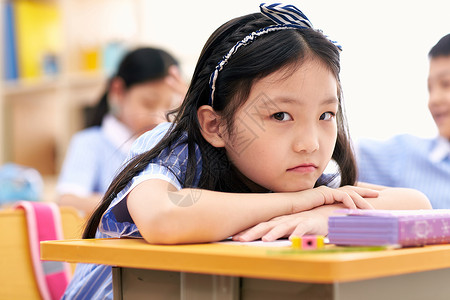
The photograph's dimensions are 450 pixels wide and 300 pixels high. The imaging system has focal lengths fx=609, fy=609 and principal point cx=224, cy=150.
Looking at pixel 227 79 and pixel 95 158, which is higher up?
pixel 227 79

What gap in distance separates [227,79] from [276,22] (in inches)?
5.6

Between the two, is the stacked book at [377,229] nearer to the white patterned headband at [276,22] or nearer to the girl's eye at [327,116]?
the girl's eye at [327,116]

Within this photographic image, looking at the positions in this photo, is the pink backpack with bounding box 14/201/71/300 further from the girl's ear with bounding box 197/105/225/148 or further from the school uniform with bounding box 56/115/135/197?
the school uniform with bounding box 56/115/135/197

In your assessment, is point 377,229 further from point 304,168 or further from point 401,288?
point 304,168

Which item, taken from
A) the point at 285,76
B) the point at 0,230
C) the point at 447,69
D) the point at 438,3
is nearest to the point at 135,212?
the point at 285,76

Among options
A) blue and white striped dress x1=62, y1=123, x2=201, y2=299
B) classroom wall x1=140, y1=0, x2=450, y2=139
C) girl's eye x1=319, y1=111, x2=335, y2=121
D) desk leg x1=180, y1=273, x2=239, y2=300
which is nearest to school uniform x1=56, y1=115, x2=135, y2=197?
classroom wall x1=140, y1=0, x2=450, y2=139

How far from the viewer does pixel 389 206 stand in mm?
1060

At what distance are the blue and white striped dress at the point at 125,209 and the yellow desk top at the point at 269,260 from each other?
0.64 ft

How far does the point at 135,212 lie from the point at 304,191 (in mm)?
285

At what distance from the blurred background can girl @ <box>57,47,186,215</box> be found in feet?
1.38

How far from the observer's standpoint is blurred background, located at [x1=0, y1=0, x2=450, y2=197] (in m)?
2.03

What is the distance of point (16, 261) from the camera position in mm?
1318

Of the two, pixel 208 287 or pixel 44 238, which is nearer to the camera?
pixel 208 287

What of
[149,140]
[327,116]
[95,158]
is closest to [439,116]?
[327,116]
